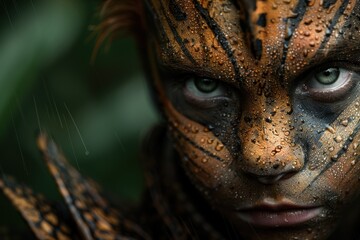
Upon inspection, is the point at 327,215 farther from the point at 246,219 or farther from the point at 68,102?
the point at 68,102

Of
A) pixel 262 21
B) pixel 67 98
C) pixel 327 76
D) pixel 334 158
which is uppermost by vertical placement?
pixel 262 21

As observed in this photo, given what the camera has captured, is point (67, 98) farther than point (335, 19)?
Yes

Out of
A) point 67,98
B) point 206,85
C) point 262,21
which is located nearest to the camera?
point 262,21

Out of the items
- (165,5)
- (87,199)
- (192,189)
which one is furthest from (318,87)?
(87,199)

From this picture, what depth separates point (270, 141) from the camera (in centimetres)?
116

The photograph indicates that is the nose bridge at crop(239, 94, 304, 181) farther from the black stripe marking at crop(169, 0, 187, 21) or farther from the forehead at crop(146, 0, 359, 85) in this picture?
Result: the black stripe marking at crop(169, 0, 187, 21)

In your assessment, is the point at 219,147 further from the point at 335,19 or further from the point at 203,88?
the point at 335,19

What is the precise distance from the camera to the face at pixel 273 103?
3.79ft

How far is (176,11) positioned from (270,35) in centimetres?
15

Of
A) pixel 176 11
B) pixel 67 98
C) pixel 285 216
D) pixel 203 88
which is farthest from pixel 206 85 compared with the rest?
pixel 67 98

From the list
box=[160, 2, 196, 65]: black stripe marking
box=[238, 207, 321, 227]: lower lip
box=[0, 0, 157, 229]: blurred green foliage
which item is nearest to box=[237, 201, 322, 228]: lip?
box=[238, 207, 321, 227]: lower lip

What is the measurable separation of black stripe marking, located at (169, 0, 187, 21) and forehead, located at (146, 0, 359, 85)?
14 mm

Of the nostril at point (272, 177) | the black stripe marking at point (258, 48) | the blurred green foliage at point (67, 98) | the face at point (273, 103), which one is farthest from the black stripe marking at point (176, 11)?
the blurred green foliage at point (67, 98)

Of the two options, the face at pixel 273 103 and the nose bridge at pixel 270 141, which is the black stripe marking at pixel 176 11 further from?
the nose bridge at pixel 270 141
